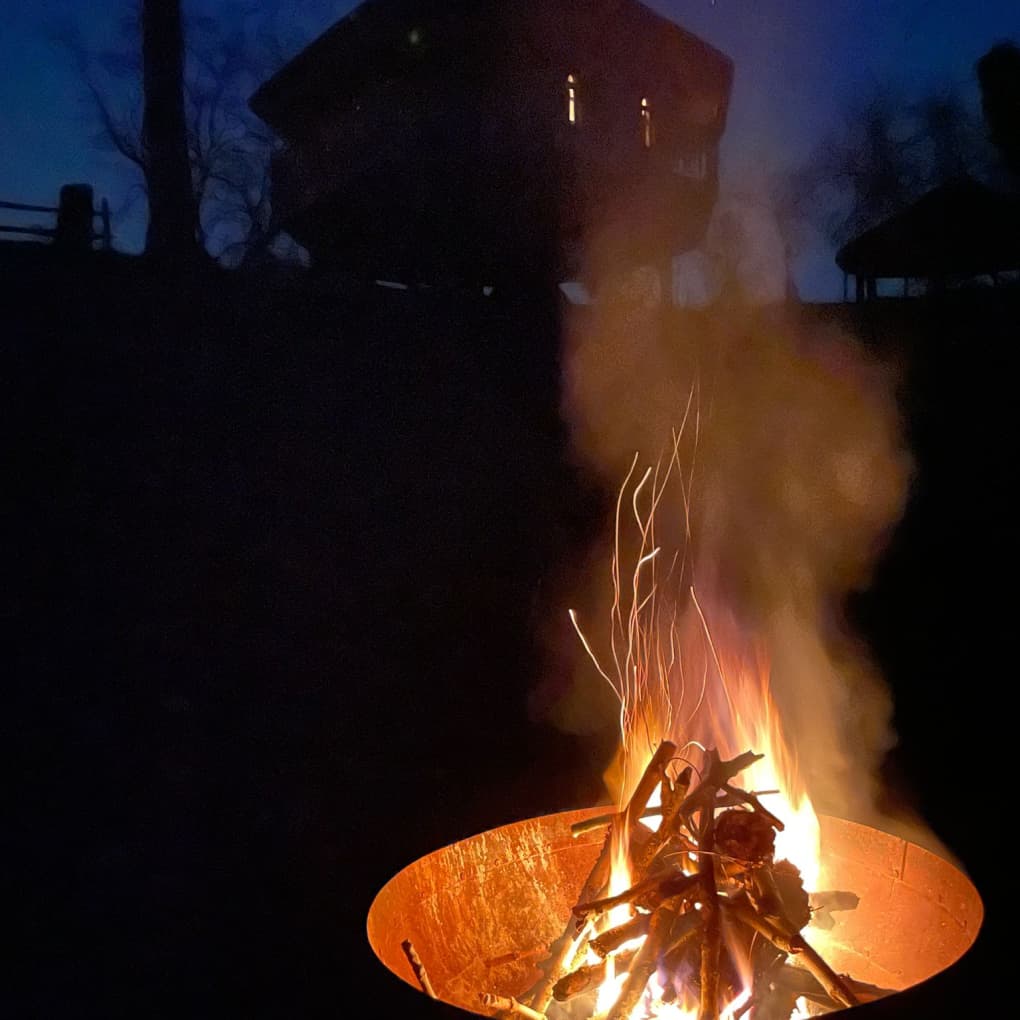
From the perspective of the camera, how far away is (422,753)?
3.68 m

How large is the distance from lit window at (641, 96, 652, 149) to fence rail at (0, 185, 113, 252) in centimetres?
197

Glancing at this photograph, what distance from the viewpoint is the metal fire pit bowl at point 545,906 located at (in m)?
1.92

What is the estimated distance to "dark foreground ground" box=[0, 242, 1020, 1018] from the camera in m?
3.06

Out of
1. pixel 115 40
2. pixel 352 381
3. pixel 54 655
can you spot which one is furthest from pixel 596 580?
pixel 115 40

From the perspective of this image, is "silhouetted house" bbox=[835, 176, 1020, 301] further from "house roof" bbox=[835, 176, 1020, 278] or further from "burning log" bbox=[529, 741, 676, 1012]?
"burning log" bbox=[529, 741, 676, 1012]

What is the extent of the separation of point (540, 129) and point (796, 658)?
226 centimetres

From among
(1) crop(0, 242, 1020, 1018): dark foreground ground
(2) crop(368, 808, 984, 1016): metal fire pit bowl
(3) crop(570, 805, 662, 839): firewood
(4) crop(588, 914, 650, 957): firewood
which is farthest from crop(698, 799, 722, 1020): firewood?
(1) crop(0, 242, 1020, 1018): dark foreground ground

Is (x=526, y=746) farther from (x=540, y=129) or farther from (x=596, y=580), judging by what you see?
(x=540, y=129)

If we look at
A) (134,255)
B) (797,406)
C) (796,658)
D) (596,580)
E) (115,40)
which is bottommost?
(796,658)

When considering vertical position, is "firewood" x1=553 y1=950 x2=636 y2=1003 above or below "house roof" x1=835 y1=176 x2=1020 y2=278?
below

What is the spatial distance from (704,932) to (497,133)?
2.91 metres

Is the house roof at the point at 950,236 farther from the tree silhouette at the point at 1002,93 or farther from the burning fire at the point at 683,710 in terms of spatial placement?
the burning fire at the point at 683,710

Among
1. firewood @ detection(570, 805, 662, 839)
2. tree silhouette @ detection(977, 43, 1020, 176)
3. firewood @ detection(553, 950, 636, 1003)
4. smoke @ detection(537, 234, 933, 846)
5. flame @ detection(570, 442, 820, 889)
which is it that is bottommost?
firewood @ detection(553, 950, 636, 1003)

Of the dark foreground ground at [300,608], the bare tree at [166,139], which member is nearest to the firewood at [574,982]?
the dark foreground ground at [300,608]
